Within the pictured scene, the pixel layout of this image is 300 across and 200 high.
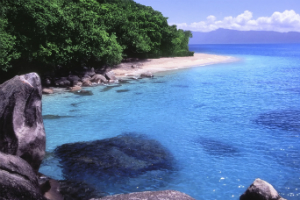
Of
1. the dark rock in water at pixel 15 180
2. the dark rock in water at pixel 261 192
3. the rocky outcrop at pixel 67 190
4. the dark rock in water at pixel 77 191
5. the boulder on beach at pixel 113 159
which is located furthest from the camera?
the boulder on beach at pixel 113 159

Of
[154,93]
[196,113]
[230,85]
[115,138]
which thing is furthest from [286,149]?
[230,85]

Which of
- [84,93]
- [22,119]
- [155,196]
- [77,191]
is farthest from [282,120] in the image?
[84,93]

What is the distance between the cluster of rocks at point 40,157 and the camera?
20.8 feet

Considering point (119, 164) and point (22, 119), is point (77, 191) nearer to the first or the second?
point (119, 164)

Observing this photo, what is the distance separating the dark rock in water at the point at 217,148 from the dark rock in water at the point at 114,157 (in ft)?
7.80

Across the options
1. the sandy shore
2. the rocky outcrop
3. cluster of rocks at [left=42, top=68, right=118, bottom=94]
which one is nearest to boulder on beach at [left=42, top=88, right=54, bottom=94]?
cluster of rocks at [left=42, top=68, right=118, bottom=94]

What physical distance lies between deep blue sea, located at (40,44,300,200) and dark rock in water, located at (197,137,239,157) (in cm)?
5

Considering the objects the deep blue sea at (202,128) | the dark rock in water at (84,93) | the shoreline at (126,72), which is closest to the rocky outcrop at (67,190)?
the deep blue sea at (202,128)

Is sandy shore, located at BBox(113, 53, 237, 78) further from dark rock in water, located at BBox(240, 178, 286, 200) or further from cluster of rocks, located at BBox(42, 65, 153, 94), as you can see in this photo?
dark rock in water, located at BBox(240, 178, 286, 200)

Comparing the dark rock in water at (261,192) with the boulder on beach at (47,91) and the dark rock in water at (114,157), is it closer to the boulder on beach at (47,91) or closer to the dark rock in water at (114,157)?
the dark rock in water at (114,157)

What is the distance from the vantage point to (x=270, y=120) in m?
18.4

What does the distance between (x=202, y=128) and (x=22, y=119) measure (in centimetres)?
1161

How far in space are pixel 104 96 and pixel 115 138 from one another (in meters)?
11.1

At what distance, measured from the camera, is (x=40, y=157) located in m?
9.59
